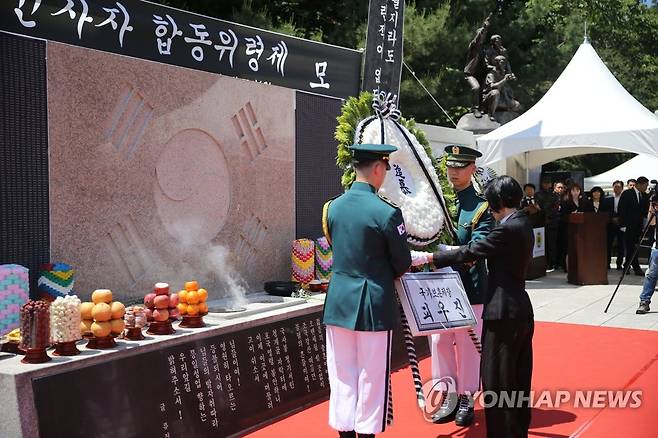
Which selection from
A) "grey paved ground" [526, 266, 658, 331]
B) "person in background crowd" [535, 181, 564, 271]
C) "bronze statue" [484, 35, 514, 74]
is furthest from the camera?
"bronze statue" [484, 35, 514, 74]

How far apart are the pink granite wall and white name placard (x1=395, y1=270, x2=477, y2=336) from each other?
208 cm

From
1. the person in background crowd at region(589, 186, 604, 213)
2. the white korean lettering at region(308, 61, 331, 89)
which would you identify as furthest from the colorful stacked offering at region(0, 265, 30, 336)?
the person in background crowd at region(589, 186, 604, 213)

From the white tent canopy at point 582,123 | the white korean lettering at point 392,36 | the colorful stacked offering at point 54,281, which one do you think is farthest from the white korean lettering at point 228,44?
the white tent canopy at point 582,123

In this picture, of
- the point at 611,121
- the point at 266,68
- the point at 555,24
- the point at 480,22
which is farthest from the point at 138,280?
the point at 555,24

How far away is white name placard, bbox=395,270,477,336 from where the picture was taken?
3568mm

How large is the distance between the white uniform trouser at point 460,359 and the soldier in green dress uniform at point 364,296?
3.31 ft

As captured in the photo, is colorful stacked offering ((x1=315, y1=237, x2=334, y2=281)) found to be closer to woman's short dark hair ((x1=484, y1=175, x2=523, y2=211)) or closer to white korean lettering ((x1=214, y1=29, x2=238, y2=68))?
white korean lettering ((x1=214, y1=29, x2=238, y2=68))

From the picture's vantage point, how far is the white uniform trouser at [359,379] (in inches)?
127

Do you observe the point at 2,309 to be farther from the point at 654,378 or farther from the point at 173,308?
the point at 654,378

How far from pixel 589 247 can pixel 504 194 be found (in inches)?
296

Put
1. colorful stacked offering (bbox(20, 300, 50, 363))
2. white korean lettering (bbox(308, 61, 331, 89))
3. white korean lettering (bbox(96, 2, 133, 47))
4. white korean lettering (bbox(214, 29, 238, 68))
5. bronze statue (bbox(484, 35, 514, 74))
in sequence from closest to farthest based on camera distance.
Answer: colorful stacked offering (bbox(20, 300, 50, 363)), white korean lettering (bbox(96, 2, 133, 47)), white korean lettering (bbox(214, 29, 238, 68)), white korean lettering (bbox(308, 61, 331, 89)), bronze statue (bbox(484, 35, 514, 74))

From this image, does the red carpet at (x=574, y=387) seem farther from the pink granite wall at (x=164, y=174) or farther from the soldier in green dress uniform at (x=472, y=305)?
the pink granite wall at (x=164, y=174)

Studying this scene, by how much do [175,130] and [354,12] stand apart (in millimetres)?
10524

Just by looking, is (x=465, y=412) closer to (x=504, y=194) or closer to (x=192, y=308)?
(x=504, y=194)
